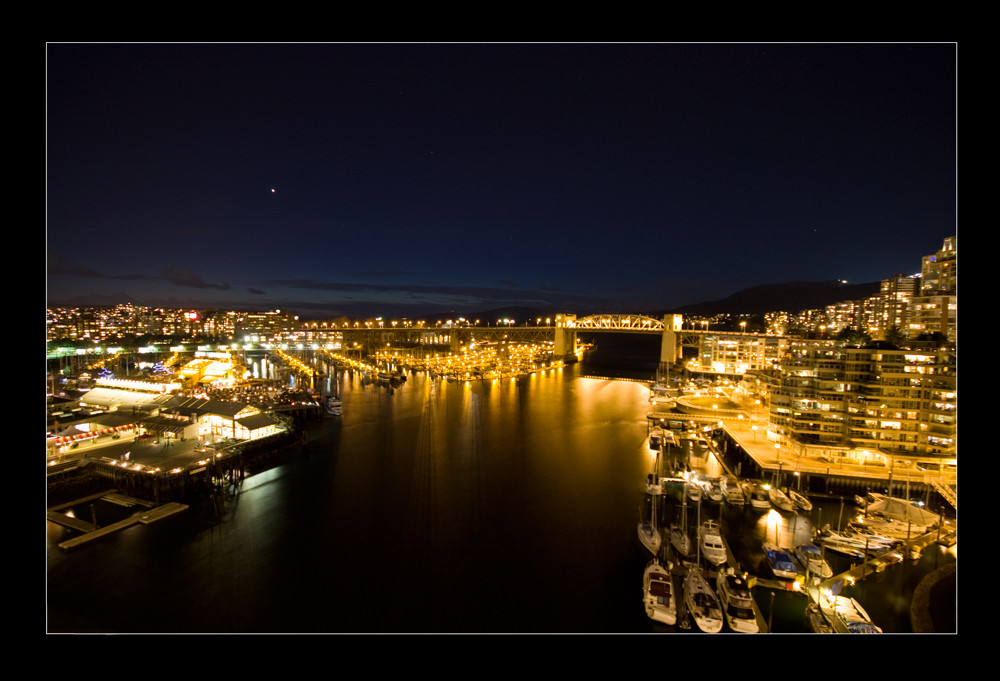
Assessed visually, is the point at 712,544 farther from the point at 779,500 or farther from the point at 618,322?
the point at 618,322

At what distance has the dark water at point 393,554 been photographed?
327 centimetres

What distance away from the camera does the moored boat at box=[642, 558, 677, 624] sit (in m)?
3.18

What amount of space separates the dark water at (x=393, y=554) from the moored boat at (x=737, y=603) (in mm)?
266

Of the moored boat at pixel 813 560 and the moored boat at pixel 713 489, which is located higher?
the moored boat at pixel 713 489

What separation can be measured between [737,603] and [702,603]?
0.24 metres

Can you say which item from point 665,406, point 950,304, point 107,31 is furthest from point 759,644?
point 950,304

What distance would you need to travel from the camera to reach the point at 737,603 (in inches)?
127

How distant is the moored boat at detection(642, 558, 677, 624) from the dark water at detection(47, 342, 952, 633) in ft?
0.31

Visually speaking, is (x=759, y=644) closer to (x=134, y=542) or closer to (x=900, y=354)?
(x=134, y=542)

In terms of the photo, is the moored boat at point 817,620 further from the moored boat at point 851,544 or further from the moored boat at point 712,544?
the moored boat at point 851,544

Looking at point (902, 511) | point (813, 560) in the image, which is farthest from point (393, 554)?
point (902, 511)

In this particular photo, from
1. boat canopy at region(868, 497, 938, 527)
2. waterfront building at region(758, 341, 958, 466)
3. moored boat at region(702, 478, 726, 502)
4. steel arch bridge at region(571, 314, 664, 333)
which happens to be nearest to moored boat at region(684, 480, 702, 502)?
moored boat at region(702, 478, 726, 502)

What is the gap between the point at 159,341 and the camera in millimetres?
21875

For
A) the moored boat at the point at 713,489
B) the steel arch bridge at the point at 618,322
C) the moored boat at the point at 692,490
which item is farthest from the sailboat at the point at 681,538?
the steel arch bridge at the point at 618,322
